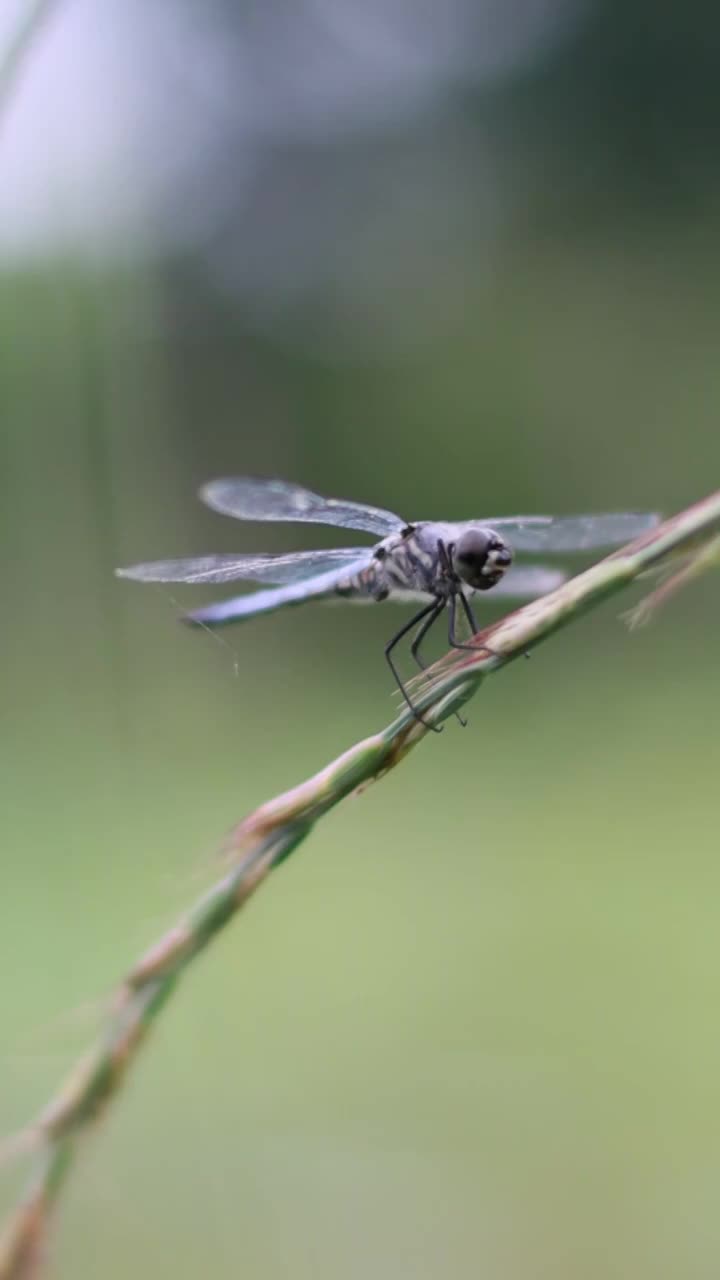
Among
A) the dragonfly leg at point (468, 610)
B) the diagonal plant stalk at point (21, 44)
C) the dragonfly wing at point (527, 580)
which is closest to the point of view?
the diagonal plant stalk at point (21, 44)

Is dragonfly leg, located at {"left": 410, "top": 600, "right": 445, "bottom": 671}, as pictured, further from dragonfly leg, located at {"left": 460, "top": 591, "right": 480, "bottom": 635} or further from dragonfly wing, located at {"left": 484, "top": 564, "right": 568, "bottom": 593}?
dragonfly wing, located at {"left": 484, "top": 564, "right": 568, "bottom": 593}

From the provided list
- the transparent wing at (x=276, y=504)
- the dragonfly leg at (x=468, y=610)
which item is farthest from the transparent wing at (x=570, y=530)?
the transparent wing at (x=276, y=504)

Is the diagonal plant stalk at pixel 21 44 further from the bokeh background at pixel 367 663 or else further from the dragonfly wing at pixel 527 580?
the dragonfly wing at pixel 527 580

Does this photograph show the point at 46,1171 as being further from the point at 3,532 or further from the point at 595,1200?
the point at 3,532

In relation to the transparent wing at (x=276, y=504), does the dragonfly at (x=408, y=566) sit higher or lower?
lower

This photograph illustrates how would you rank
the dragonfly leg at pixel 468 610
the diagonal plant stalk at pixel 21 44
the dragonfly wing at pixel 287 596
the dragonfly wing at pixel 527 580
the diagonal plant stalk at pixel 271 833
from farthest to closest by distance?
1. the dragonfly wing at pixel 527 580
2. the dragonfly wing at pixel 287 596
3. the dragonfly leg at pixel 468 610
4. the diagonal plant stalk at pixel 21 44
5. the diagonal plant stalk at pixel 271 833

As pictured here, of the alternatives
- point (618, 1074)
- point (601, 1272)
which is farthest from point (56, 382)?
point (601, 1272)

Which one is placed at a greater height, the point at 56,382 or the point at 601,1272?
the point at 56,382
